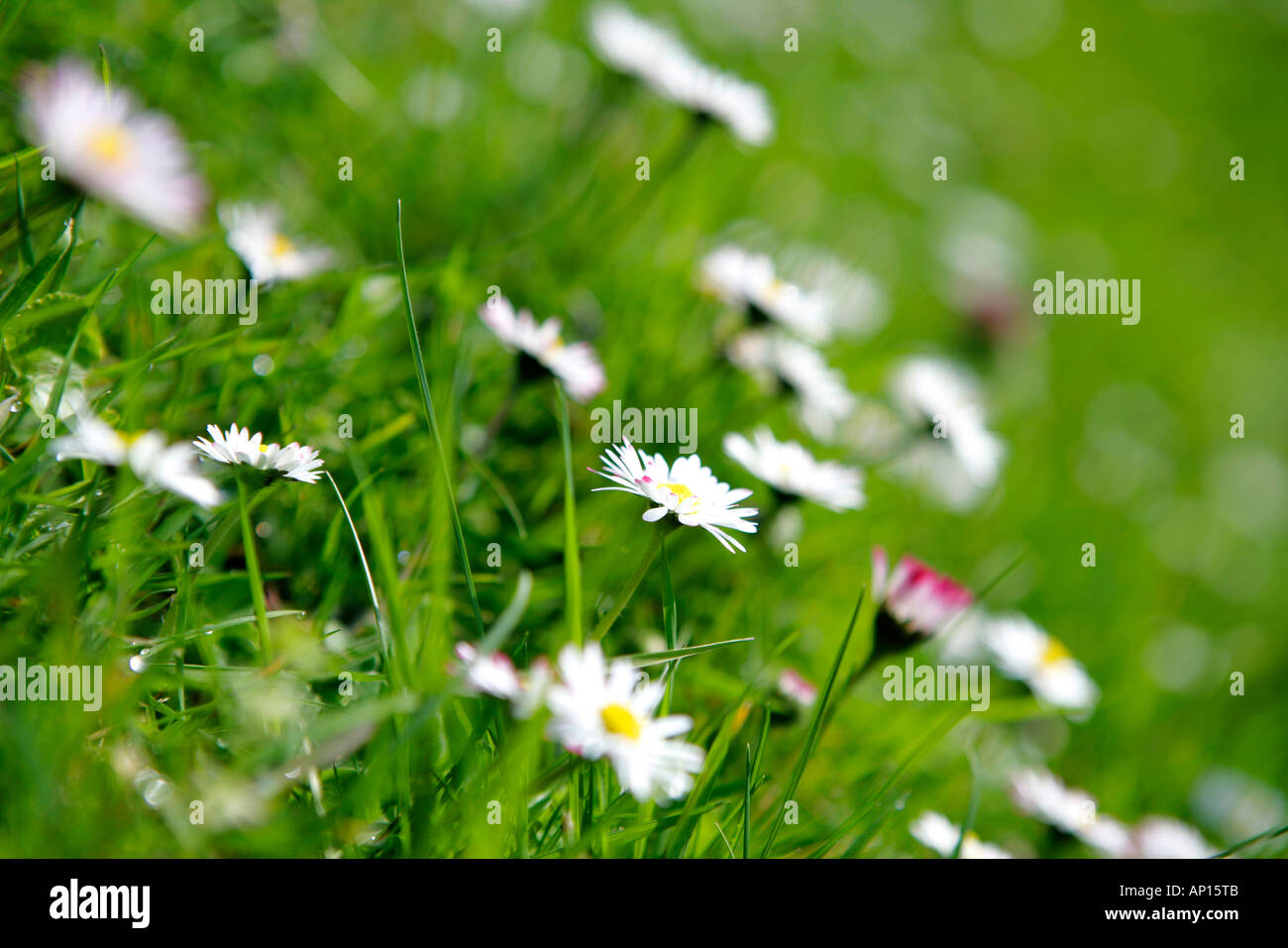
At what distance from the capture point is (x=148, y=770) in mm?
724

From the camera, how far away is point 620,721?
0.69 m

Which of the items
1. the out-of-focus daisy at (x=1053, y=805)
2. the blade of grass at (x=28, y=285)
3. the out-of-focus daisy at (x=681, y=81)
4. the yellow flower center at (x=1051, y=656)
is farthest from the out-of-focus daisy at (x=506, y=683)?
the out-of-focus daisy at (x=681, y=81)

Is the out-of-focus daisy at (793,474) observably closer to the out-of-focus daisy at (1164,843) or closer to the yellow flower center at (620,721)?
the yellow flower center at (620,721)

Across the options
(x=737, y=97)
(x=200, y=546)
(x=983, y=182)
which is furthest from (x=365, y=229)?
(x=983, y=182)

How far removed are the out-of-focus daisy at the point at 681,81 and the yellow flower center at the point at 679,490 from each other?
0.79 metres

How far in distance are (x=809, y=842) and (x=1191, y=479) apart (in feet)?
7.18

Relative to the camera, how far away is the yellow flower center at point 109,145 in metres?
0.77

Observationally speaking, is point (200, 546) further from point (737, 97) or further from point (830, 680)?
point (737, 97)

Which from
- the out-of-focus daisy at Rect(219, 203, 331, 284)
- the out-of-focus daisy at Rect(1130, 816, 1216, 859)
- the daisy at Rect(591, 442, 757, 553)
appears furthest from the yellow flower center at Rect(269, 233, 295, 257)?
the out-of-focus daisy at Rect(1130, 816, 1216, 859)

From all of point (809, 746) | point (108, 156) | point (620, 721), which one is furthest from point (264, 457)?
point (809, 746)

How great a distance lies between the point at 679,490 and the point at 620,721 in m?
0.23

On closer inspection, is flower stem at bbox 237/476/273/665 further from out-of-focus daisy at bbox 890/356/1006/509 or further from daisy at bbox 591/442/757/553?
out-of-focus daisy at bbox 890/356/1006/509

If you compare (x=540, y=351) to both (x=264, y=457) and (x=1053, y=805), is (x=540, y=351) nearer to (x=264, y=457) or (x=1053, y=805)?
(x=264, y=457)

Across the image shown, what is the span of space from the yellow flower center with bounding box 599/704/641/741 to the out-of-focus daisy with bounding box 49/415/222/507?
388 millimetres
